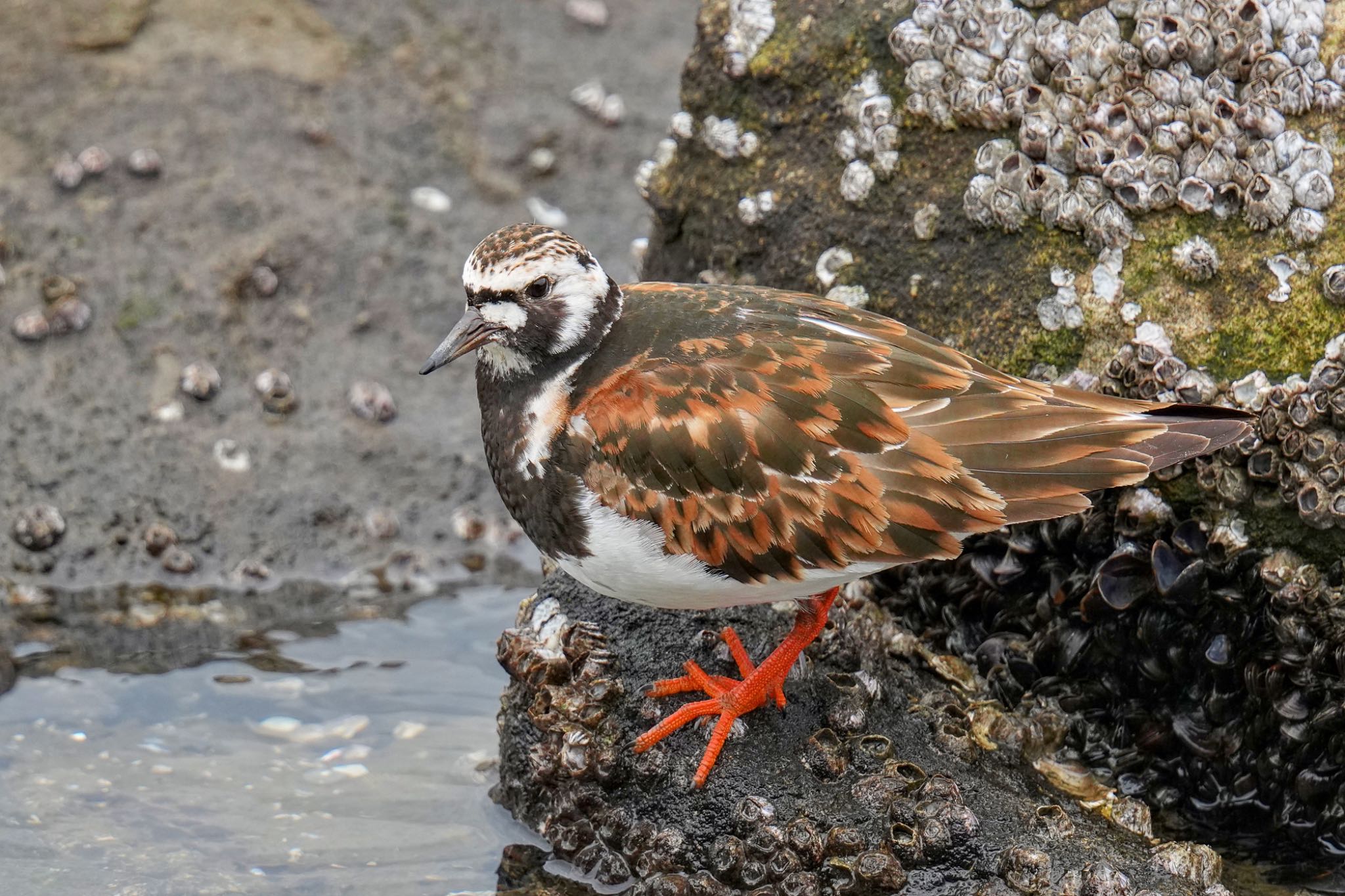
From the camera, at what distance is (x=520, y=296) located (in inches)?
178

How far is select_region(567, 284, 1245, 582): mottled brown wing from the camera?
4.30 meters

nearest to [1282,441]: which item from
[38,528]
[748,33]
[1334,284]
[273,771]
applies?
[1334,284]

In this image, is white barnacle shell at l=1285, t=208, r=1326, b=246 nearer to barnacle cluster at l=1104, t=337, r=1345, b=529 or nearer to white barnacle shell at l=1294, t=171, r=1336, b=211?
white barnacle shell at l=1294, t=171, r=1336, b=211

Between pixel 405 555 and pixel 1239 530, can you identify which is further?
pixel 405 555

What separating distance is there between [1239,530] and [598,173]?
16.4ft

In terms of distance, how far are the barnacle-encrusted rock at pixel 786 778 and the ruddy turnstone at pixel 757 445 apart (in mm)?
179

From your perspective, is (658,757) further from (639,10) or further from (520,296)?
(639,10)

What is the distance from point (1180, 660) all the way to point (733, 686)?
159 cm

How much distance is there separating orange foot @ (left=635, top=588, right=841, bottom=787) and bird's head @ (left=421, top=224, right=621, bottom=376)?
119cm

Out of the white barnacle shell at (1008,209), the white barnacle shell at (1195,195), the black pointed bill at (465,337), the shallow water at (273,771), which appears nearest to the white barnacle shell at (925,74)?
the white barnacle shell at (1008,209)

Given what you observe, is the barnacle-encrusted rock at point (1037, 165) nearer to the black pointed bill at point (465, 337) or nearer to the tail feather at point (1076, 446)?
the tail feather at point (1076, 446)

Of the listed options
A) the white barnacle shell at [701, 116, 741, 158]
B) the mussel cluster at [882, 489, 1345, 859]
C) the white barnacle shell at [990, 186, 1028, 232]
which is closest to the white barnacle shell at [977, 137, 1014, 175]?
the white barnacle shell at [990, 186, 1028, 232]

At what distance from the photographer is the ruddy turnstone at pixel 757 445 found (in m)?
4.31

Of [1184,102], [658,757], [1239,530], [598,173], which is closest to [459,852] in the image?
[658,757]
